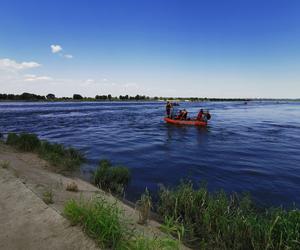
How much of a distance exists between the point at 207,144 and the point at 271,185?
906 cm

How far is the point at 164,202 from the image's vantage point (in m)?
6.90

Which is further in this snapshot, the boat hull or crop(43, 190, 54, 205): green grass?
the boat hull

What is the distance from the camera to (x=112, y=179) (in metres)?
9.20

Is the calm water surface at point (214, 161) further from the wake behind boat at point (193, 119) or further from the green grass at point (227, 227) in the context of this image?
the wake behind boat at point (193, 119)

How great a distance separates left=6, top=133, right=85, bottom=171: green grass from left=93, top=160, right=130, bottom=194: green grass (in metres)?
2.07

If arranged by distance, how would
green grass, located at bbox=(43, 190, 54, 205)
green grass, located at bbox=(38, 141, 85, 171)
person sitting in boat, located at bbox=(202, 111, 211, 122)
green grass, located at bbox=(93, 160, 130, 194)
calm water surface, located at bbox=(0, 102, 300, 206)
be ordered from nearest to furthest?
green grass, located at bbox=(43, 190, 54, 205) < green grass, located at bbox=(93, 160, 130, 194) < calm water surface, located at bbox=(0, 102, 300, 206) < green grass, located at bbox=(38, 141, 85, 171) < person sitting in boat, located at bbox=(202, 111, 211, 122)

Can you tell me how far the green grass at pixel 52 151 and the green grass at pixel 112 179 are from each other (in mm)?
2066

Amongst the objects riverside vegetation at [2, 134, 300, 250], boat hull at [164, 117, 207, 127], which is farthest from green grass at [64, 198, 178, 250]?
boat hull at [164, 117, 207, 127]

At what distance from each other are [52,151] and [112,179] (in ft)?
16.6

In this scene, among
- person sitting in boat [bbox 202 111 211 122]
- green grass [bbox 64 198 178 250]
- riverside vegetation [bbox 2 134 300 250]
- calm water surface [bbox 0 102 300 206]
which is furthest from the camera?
person sitting in boat [bbox 202 111 211 122]

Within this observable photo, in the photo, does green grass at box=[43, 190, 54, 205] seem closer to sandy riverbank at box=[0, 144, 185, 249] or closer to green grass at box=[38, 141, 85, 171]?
sandy riverbank at box=[0, 144, 185, 249]

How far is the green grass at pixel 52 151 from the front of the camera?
10.7m

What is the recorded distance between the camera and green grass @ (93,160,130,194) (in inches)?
336

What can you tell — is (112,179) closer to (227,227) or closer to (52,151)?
(52,151)
